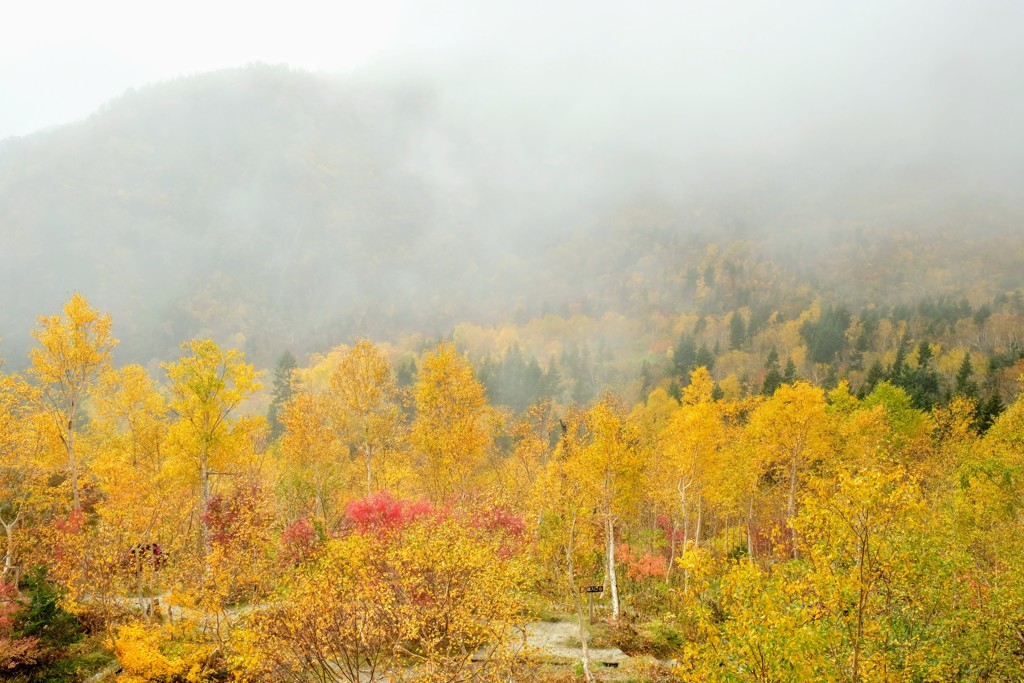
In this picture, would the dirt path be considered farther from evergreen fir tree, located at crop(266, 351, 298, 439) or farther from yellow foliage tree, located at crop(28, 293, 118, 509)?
evergreen fir tree, located at crop(266, 351, 298, 439)

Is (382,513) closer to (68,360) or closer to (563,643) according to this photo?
(563,643)

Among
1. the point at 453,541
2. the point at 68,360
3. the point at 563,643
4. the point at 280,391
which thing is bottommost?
the point at 563,643

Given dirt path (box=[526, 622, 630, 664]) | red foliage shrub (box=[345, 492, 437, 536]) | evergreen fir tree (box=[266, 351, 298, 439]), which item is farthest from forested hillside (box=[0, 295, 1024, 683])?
evergreen fir tree (box=[266, 351, 298, 439])

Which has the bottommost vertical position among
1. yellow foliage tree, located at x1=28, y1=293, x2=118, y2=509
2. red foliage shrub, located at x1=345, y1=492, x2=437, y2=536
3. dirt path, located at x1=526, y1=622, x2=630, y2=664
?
dirt path, located at x1=526, y1=622, x2=630, y2=664

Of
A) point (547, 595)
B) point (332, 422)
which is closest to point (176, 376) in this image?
point (332, 422)

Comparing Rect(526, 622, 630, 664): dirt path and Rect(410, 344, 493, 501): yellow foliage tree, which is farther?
Rect(410, 344, 493, 501): yellow foliage tree

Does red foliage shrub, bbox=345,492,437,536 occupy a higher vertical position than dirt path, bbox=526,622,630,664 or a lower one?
higher

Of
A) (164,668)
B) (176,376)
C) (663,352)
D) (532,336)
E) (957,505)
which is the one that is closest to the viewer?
(164,668)

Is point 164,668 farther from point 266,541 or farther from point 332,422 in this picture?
point 332,422

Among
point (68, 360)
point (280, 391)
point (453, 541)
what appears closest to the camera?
point (453, 541)

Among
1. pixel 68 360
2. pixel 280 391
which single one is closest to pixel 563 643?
pixel 68 360

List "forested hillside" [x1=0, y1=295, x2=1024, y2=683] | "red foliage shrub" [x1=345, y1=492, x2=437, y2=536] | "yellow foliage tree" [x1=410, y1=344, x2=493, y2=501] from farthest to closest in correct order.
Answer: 1. "yellow foliage tree" [x1=410, y1=344, x2=493, y2=501]
2. "red foliage shrub" [x1=345, y1=492, x2=437, y2=536]
3. "forested hillside" [x1=0, y1=295, x2=1024, y2=683]

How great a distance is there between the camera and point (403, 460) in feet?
118

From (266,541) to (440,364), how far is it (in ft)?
47.3
